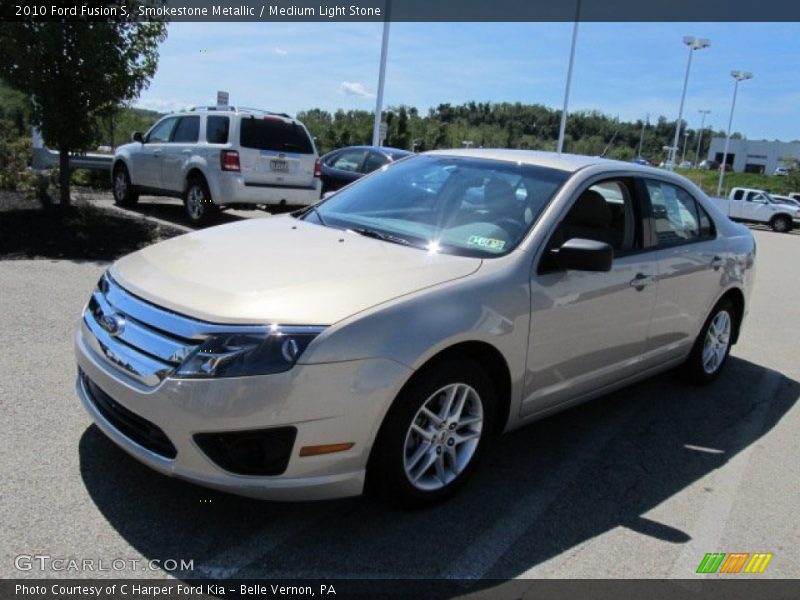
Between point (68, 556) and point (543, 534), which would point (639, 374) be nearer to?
point (543, 534)

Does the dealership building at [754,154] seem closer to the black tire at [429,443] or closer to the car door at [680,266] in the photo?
the car door at [680,266]

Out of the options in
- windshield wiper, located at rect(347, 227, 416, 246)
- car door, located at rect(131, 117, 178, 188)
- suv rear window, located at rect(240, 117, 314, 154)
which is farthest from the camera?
car door, located at rect(131, 117, 178, 188)

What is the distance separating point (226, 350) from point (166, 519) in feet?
2.80

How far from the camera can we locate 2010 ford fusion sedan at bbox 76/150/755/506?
2.71m

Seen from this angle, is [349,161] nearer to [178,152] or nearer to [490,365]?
[178,152]

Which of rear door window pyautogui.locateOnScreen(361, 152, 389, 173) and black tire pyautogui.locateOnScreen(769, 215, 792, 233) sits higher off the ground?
rear door window pyautogui.locateOnScreen(361, 152, 389, 173)

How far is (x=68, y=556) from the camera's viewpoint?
266 cm

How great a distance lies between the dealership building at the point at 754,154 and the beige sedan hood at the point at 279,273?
379ft

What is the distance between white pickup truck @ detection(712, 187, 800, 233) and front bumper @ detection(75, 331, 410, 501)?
108 feet

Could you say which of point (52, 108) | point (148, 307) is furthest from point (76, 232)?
point (148, 307)

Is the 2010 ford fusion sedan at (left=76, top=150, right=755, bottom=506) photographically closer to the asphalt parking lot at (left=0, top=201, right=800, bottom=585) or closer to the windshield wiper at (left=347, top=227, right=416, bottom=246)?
the windshield wiper at (left=347, top=227, right=416, bottom=246)

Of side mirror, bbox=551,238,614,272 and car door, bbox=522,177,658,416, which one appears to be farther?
car door, bbox=522,177,658,416

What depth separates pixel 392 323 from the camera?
113 inches

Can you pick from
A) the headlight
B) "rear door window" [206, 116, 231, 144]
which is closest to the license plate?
"rear door window" [206, 116, 231, 144]
